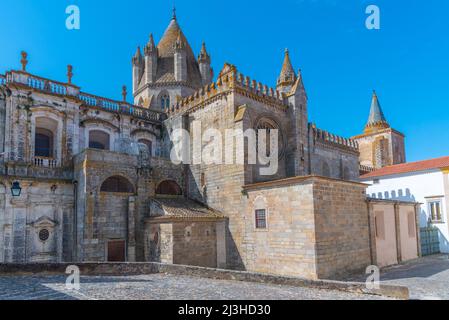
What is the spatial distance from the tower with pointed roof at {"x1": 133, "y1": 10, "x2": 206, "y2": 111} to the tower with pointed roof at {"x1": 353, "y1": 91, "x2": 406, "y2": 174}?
21.7 meters

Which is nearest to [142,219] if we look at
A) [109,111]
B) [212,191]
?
[212,191]

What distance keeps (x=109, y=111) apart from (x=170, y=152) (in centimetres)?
480

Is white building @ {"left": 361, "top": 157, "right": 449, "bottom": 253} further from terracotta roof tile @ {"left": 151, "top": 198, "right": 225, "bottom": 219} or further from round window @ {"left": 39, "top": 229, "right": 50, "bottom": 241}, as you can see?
round window @ {"left": 39, "top": 229, "right": 50, "bottom": 241}

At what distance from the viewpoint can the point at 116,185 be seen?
19719 millimetres

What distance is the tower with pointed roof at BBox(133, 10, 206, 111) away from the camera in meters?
28.8

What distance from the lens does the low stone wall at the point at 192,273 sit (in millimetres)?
9211

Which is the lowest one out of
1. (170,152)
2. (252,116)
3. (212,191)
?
(212,191)

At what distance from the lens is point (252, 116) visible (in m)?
19.6

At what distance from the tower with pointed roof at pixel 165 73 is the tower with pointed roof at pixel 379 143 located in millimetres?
21659

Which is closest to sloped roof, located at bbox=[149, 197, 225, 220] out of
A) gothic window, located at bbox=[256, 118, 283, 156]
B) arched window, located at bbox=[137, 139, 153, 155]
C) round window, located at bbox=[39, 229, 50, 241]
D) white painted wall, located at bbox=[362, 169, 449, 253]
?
arched window, located at bbox=[137, 139, 153, 155]

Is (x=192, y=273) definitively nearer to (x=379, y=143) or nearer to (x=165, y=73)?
(x=165, y=73)

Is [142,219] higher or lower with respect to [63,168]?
lower

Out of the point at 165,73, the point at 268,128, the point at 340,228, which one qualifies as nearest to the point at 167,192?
the point at 268,128
